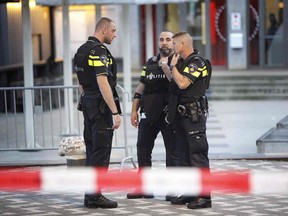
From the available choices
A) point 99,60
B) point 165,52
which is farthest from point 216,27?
point 99,60

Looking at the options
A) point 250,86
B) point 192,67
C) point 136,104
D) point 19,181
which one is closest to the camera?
point 19,181

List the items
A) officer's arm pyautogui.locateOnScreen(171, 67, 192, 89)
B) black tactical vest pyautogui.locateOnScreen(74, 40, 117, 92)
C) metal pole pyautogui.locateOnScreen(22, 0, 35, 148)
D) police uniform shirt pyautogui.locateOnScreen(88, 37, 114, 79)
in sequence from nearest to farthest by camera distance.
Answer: officer's arm pyautogui.locateOnScreen(171, 67, 192, 89)
police uniform shirt pyautogui.locateOnScreen(88, 37, 114, 79)
black tactical vest pyautogui.locateOnScreen(74, 40, 117, 92)
metal pole pyautogui.locateOnScreen(22, 0, 35, 148)

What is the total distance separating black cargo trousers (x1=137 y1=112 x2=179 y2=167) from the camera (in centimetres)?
977

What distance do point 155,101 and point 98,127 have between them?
72 cm

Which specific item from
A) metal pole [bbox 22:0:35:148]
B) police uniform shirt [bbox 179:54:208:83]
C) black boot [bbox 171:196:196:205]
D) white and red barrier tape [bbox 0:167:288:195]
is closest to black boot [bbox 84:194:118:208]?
black boot [bbox 171:196:196:205]

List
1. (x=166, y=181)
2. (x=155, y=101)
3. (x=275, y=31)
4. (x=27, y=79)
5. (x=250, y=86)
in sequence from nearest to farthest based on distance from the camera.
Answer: (x=166, y=181)
(x=155, y=101)
(x=27, y=79)
(x=250, y=86)
(x=275, y=31)

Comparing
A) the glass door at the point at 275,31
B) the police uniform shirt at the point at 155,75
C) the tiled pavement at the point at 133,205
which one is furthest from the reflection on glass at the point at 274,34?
the police uniform shirt at the point at 155,75

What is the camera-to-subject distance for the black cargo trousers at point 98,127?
369 inches

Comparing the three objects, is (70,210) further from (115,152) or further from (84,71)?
(115,152)

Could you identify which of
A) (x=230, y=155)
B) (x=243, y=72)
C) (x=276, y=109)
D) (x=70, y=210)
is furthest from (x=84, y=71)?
(x=243, y=72)

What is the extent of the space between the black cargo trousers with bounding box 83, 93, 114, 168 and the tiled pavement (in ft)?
1.72

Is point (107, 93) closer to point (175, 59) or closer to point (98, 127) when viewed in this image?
point (98, 127)

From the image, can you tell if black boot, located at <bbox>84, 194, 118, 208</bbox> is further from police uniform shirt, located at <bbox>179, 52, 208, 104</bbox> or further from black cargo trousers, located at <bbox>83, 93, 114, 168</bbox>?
police uniform shirt, located at <bbox>179, 52, 208, 104</bbox>

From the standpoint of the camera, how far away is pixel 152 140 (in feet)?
32.7
